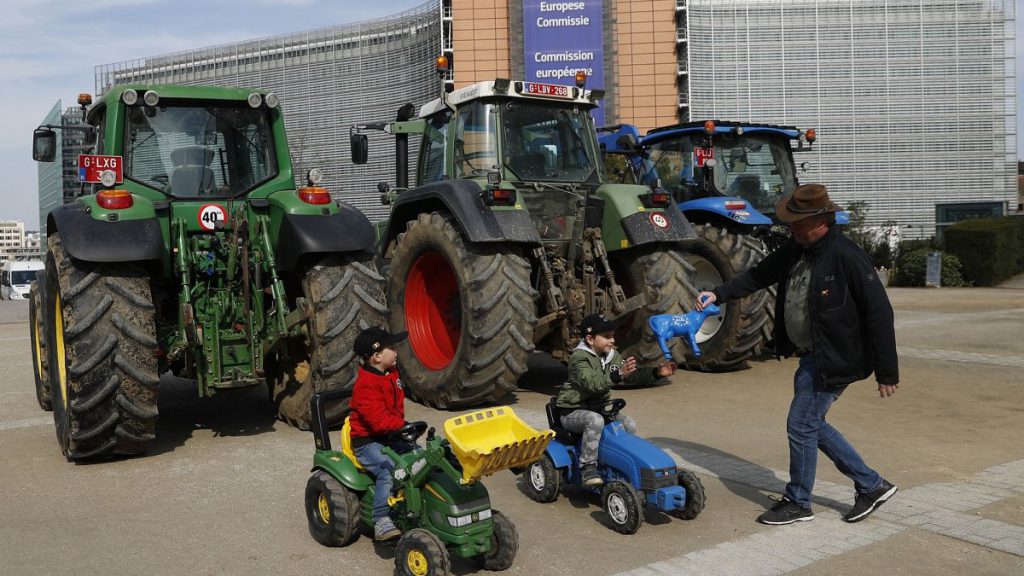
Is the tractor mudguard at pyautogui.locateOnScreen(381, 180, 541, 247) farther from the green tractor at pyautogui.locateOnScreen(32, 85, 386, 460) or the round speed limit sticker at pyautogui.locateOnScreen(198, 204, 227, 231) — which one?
the round speed limit sticker at pyautogui.locateOnScreen(198, 204, 227, 231)

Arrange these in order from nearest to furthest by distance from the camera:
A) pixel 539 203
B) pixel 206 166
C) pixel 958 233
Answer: pixel 206 166 < pixel 539 203 < pixel 958 233

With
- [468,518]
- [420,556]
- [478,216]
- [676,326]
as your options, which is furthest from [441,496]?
[478,216]

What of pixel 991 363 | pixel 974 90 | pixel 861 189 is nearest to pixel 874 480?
pixel 991 363

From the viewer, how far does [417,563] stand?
390cm

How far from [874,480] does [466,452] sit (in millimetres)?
2308

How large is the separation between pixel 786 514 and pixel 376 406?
216cm

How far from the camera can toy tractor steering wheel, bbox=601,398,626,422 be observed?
512cm

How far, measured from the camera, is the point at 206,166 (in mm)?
7195

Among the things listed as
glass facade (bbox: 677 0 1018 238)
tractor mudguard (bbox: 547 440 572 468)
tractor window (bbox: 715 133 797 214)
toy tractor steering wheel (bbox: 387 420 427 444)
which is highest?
glass facade (bbox: 677 0 1018 238)

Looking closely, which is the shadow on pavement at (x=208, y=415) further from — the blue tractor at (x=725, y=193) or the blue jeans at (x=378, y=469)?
the blue tractor at (x=725, y=193)

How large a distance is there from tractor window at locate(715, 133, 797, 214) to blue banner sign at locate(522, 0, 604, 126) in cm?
2429

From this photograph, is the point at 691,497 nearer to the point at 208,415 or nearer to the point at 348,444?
the point at 348,444

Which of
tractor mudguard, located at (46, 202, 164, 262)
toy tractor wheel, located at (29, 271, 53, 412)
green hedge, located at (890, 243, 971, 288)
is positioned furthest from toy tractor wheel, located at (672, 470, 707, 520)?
green hedge, located at (890, 243, 971, 288)

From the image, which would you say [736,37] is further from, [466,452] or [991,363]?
[466,452]
